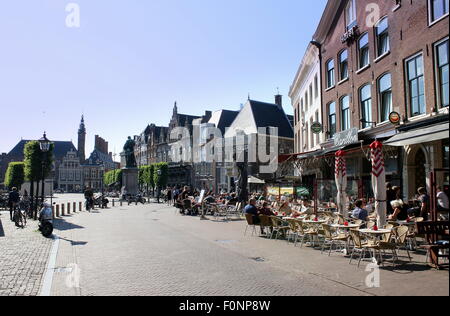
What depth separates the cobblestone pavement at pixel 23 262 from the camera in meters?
6.96

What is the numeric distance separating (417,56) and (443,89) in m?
2.13

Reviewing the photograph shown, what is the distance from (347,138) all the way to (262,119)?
3002 centimetres

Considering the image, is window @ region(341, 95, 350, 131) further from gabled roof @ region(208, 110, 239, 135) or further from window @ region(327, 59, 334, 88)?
gabled roof @ region(208, 110, 239, 135)

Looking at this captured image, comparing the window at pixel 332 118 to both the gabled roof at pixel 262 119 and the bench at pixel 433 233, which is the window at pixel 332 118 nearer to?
the bench at pixel 433 233

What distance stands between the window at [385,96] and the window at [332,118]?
5.26 meters

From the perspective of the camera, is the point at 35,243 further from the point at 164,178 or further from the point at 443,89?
the point at 164,178

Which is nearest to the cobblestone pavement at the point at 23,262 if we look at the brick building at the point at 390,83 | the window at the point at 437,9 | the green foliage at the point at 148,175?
the brick building at the point at 390,83

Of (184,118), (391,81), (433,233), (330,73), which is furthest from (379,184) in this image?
(184,118)

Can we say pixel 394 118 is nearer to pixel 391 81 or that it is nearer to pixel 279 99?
pixel 391 81

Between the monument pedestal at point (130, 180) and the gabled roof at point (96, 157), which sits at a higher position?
the gabled roof at point (96, 157)

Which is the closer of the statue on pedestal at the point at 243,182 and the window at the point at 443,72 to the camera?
the window at the point at 443,72

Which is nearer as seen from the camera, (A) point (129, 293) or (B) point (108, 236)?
(A) point (129, 293)
